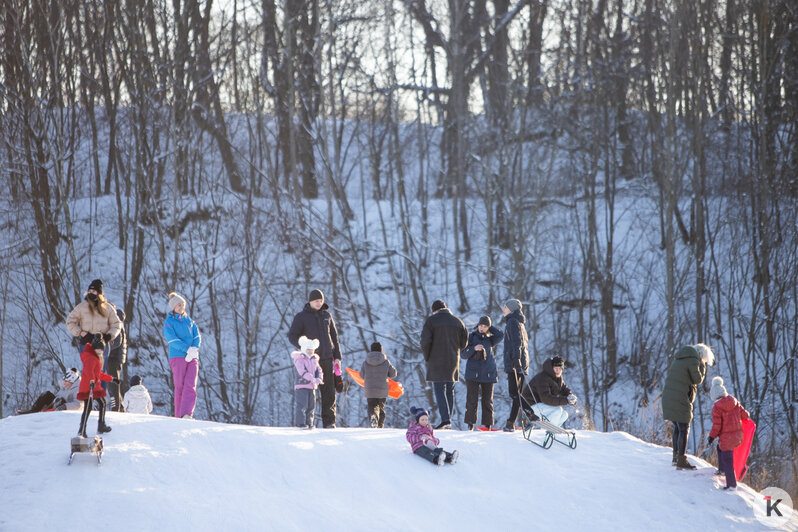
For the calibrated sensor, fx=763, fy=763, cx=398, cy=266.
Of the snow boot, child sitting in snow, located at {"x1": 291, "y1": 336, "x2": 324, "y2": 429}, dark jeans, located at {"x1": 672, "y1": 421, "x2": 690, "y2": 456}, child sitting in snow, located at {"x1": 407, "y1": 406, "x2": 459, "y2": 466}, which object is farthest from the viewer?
child sitting in snow, located at {"x1": 291, "y1": 336, "x2": 324, "y2": 429}

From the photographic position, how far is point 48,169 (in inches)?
861

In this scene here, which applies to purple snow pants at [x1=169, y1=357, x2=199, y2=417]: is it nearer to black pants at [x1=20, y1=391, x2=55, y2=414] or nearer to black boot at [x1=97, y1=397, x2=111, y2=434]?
black pants at [x1=20, y1=391, x2=55, y2=414]

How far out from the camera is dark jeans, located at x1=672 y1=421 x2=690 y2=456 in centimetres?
848

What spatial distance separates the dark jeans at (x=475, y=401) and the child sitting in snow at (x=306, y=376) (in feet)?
7.07

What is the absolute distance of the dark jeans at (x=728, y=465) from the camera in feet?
26.6

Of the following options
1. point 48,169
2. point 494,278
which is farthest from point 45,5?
point 494,278

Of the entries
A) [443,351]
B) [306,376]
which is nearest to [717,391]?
[443,351]

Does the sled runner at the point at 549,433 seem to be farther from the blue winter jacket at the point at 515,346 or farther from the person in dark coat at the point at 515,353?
the blue winter jacket at the point at 515,346

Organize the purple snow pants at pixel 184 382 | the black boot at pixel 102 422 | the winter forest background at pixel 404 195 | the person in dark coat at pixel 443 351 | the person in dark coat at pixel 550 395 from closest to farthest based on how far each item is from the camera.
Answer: the black boot at pixel 102 422 → the person in dark coat at pixel 550 395 → the purple snow pants at pixel 184 382 → the person in dark coat at pixel 443 351 → the winter forest background at pixel 404 195

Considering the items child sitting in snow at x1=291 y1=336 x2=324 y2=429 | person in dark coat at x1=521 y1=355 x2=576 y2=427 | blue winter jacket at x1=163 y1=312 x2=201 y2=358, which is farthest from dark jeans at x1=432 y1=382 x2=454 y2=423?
blue winter jacket at x1=163 y1=312 x2=201 y2=358

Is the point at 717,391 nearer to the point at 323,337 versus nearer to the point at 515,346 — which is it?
the point at 515,346

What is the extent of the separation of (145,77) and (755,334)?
61.7 feet

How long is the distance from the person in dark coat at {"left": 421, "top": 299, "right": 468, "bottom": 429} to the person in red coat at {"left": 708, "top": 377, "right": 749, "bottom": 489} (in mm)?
3187

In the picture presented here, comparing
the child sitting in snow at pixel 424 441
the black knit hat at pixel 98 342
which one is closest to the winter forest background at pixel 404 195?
the child sitting in snow at pixel 424 441
